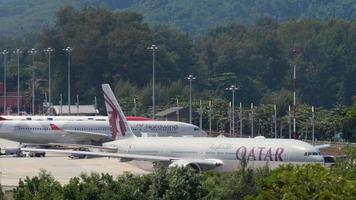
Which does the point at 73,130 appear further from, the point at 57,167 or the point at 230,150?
the point at 230,150

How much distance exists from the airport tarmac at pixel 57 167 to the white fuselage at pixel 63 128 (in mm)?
8583

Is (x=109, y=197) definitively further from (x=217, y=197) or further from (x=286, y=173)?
(x=286, y=173)

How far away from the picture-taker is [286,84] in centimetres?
19050

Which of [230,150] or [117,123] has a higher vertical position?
[117,123]

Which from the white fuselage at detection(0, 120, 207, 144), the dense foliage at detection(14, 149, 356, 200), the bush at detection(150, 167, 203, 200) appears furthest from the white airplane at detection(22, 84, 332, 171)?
the white fuselage at detection(0, 120, 207, 144)

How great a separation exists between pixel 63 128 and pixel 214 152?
118 ft

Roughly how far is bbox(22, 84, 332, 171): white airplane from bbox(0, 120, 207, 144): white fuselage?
A: 23801 millimetres

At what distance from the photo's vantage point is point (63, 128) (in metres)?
106

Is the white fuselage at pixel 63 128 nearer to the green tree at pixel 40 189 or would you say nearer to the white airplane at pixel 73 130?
the white airplane at pixel 73 130

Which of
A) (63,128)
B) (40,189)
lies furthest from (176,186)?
(63,128)

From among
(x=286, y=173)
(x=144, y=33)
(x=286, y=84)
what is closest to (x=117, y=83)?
(x=144, y=33)

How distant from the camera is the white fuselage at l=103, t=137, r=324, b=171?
6762 cm

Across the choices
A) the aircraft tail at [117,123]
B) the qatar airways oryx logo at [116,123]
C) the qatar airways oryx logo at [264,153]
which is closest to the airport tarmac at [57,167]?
the aircraft tail at [117,123]

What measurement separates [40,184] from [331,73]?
473 feet
